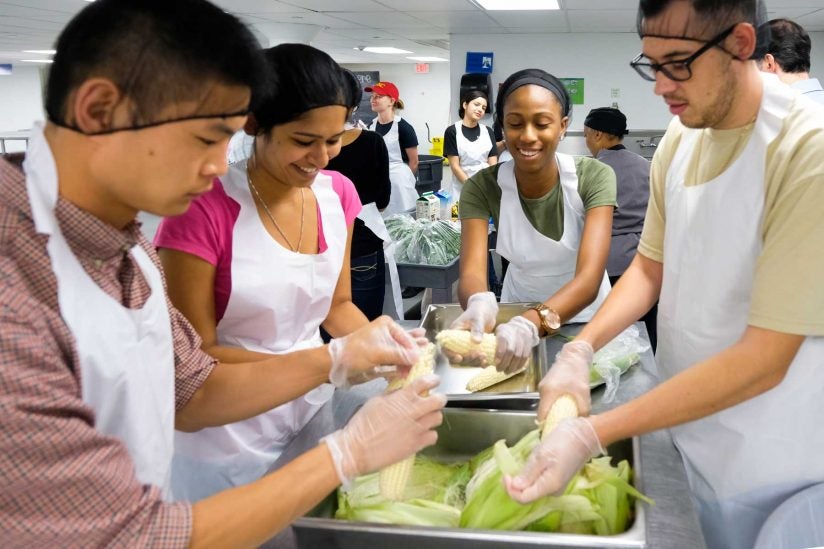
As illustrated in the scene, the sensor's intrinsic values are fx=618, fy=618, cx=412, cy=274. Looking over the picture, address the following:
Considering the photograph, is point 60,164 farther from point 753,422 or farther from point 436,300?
point 436,300

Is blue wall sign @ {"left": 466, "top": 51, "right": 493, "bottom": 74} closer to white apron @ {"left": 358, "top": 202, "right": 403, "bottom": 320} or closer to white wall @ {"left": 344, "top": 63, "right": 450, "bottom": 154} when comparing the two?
white apron @ {"left": 358, "top": 202, "right": 403, "bottom": 320}

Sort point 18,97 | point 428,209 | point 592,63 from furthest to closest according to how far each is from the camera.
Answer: point 18,97 → point 592,63 → point 428,209

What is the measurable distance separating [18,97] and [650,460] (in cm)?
1844

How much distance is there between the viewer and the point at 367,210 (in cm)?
360

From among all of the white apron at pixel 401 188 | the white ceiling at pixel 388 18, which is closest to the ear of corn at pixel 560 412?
the white ceiling at pixel 388 18

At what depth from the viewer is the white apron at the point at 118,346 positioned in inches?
35.5

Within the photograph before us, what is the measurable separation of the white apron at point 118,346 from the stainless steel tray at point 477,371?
0.74m

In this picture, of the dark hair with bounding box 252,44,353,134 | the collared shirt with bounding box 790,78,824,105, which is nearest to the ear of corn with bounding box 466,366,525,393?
the dark hair with bounding box 252,44,353,134

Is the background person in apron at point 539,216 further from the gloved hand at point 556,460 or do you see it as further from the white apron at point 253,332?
the gloved hand at point 556,460

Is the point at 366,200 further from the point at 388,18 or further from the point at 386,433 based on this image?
the point at 388,18

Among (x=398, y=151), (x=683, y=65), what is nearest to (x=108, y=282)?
(x=683, y=65)

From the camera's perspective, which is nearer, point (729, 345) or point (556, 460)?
point (556, 460)

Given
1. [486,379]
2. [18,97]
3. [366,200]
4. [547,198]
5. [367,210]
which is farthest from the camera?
[18,97]

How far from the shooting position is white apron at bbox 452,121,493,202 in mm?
6766
